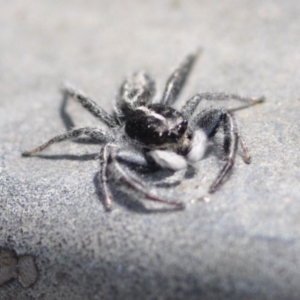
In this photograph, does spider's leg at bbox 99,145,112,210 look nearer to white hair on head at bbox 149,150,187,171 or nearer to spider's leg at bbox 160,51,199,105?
white hair on head at bbox 149,150,187,171

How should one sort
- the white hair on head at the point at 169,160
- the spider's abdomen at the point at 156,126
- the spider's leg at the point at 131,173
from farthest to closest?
the spider's abdomen at the point at 156,126 < the white hair on head at the point at 169,160 < the spider's leg at the point at 131,173

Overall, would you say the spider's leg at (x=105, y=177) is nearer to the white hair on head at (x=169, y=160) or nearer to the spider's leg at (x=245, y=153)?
the white hair on head at (x=169, y=160)

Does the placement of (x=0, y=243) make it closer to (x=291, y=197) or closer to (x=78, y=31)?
(x=291, y=197)

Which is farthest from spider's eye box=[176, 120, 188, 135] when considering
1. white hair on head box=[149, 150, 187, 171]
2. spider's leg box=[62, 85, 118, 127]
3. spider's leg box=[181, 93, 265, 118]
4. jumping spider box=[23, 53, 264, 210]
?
spider's leg box=[62, 85, 118, 127]

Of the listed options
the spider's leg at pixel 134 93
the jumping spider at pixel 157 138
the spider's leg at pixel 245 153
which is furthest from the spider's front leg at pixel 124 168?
the spider's leg at pixel 134 93

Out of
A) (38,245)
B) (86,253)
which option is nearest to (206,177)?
(86,253)
